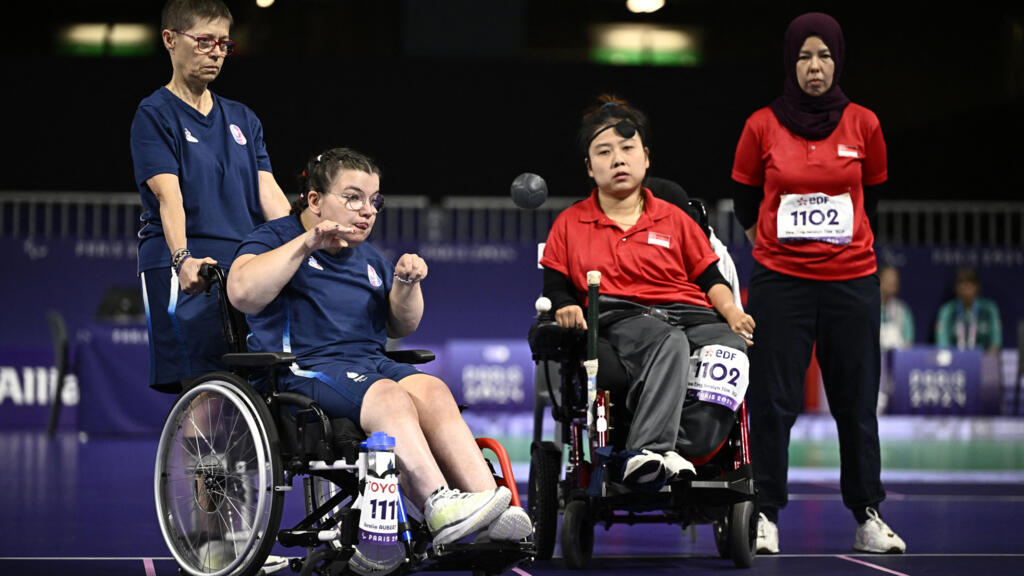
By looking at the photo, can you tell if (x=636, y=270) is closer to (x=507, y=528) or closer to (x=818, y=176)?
(x=818, y=176)

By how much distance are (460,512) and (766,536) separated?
1480 mm

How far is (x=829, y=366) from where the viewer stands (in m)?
3.81

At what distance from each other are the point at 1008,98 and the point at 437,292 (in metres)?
6.23

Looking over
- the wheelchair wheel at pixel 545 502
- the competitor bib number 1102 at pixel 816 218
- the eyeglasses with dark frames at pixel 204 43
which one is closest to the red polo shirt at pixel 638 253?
the competitor bib number 1102 at pixel 816 218

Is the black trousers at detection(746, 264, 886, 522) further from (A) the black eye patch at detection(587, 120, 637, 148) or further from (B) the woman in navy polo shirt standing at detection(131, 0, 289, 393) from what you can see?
(B) the woman in navy polo shirt standing at detection(131, 0, 289, 393)

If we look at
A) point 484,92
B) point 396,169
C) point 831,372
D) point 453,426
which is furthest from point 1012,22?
point 453,426

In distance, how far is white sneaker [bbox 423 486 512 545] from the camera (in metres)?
2.41

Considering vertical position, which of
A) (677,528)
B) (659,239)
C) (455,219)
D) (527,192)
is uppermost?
(455,219)

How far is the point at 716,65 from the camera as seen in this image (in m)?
10.9

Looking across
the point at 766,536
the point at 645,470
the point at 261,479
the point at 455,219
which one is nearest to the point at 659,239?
the point at 645,470

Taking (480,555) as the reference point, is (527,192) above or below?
above

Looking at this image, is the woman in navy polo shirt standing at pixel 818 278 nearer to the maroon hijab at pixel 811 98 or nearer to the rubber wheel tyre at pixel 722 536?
the maroon hijab at pixel 811 98

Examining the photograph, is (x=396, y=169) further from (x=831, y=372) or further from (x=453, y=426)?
(x=453, y=426)

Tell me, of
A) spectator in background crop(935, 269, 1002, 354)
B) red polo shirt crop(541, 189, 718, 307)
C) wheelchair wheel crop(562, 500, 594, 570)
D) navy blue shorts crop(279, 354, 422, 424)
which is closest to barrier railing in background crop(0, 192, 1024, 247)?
spectator in background crop(935, 269, 1002, 354)
